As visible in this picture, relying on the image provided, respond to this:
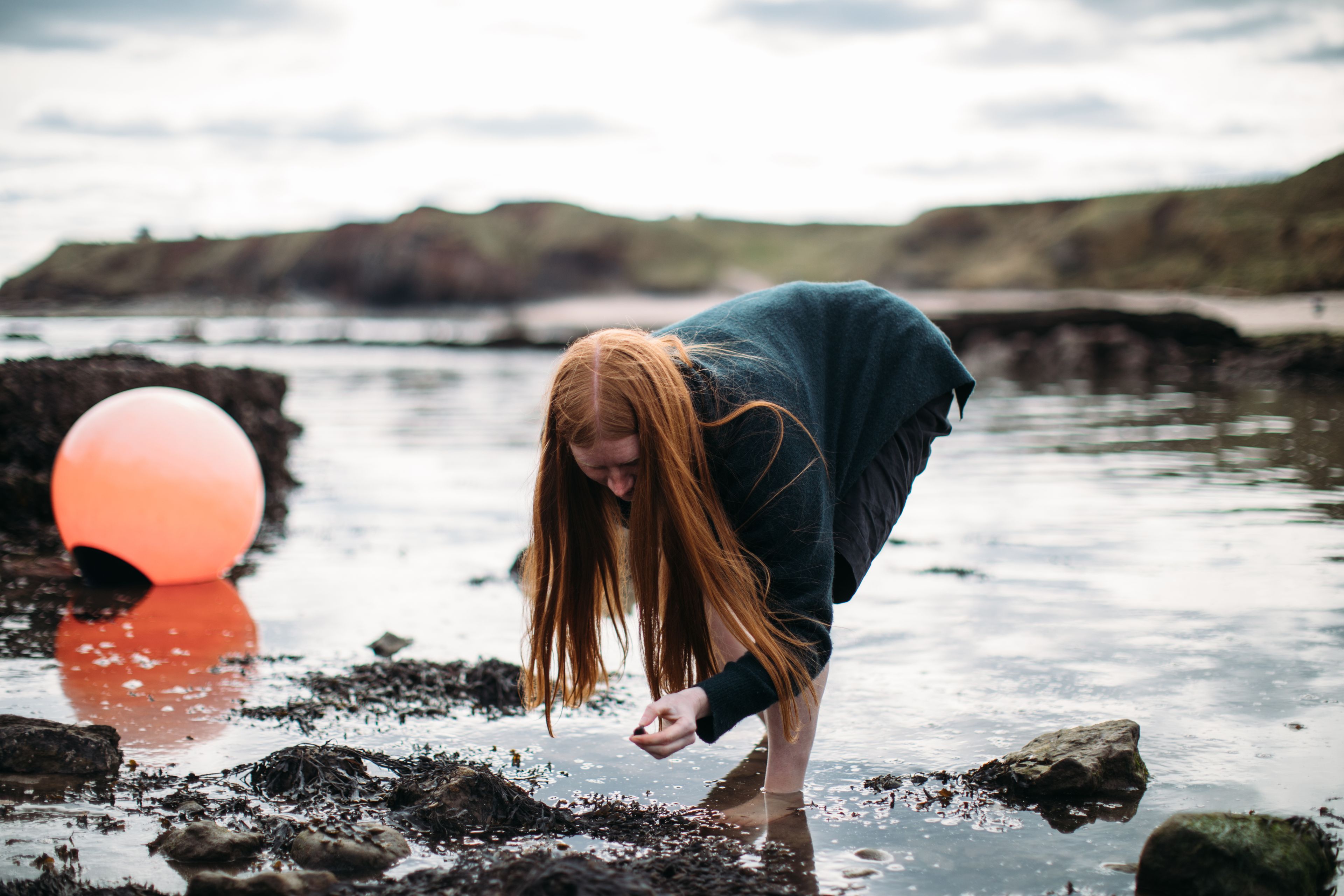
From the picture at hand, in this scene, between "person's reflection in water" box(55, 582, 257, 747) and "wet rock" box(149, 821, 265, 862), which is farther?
"person's reflection in water" box(55, 582, 257, 747)

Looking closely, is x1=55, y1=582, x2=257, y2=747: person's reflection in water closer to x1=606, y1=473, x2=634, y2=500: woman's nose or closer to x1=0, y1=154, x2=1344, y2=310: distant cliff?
x1=606, y1=473, x2=634, y2=500: woman's nose

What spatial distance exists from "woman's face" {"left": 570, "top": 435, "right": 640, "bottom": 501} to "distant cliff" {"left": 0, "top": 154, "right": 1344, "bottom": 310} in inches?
2563

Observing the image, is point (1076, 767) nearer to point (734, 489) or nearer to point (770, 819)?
point (770, 819)

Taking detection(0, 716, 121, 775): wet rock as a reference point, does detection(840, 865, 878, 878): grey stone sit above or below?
below

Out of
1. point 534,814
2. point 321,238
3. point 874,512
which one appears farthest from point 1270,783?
point 321,238

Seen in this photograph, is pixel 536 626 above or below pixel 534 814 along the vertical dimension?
above

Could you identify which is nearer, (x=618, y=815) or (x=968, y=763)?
(x=618, y=815)

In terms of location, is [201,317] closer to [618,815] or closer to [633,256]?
[633,256]

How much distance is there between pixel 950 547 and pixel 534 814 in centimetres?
496

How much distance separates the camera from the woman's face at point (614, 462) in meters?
3.06

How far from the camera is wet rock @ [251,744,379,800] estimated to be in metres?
3.92

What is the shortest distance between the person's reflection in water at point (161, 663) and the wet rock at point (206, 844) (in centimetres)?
105

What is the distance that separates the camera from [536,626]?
12.5 ft

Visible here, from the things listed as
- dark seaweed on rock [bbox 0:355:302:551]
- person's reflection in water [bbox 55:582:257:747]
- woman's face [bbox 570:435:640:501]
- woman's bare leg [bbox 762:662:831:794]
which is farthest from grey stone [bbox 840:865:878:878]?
dark seaweed on rock [bbox 0:355:302:551]
